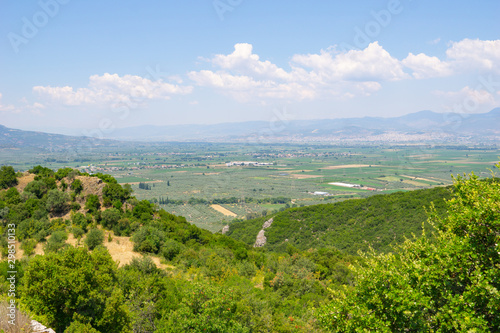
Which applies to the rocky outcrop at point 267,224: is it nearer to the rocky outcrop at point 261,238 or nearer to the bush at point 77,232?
the rocky outcrop at point 261,238

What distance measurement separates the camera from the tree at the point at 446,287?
6.81 metres

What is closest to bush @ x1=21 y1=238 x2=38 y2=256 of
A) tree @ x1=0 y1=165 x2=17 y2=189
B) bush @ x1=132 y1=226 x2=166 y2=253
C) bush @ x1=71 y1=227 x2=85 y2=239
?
bush @ x1=71 y1=227 x2=85 y2=239

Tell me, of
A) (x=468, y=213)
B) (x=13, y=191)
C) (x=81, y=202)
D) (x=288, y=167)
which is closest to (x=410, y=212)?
(x=468, y=213)

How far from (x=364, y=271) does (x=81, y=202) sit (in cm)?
2860

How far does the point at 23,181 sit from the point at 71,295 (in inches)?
1052

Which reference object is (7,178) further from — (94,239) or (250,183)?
(250,183)

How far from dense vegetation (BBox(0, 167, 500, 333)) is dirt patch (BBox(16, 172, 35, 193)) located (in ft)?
3.18

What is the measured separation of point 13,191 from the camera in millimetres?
28078

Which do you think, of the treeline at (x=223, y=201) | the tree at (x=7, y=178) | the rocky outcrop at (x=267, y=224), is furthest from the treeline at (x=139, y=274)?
the treeline at (x=223, y=201)

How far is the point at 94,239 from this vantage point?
74.6 feet

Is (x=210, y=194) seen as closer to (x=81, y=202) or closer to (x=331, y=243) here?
(x=331, y=243)

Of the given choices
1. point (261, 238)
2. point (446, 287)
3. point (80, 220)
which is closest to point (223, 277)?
point (446, 287)

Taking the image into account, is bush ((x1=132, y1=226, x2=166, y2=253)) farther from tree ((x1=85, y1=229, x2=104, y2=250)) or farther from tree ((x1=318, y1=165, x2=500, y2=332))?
tree ((x1=318, y1=165, x2=500, y2=332))

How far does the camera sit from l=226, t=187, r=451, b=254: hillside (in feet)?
125
